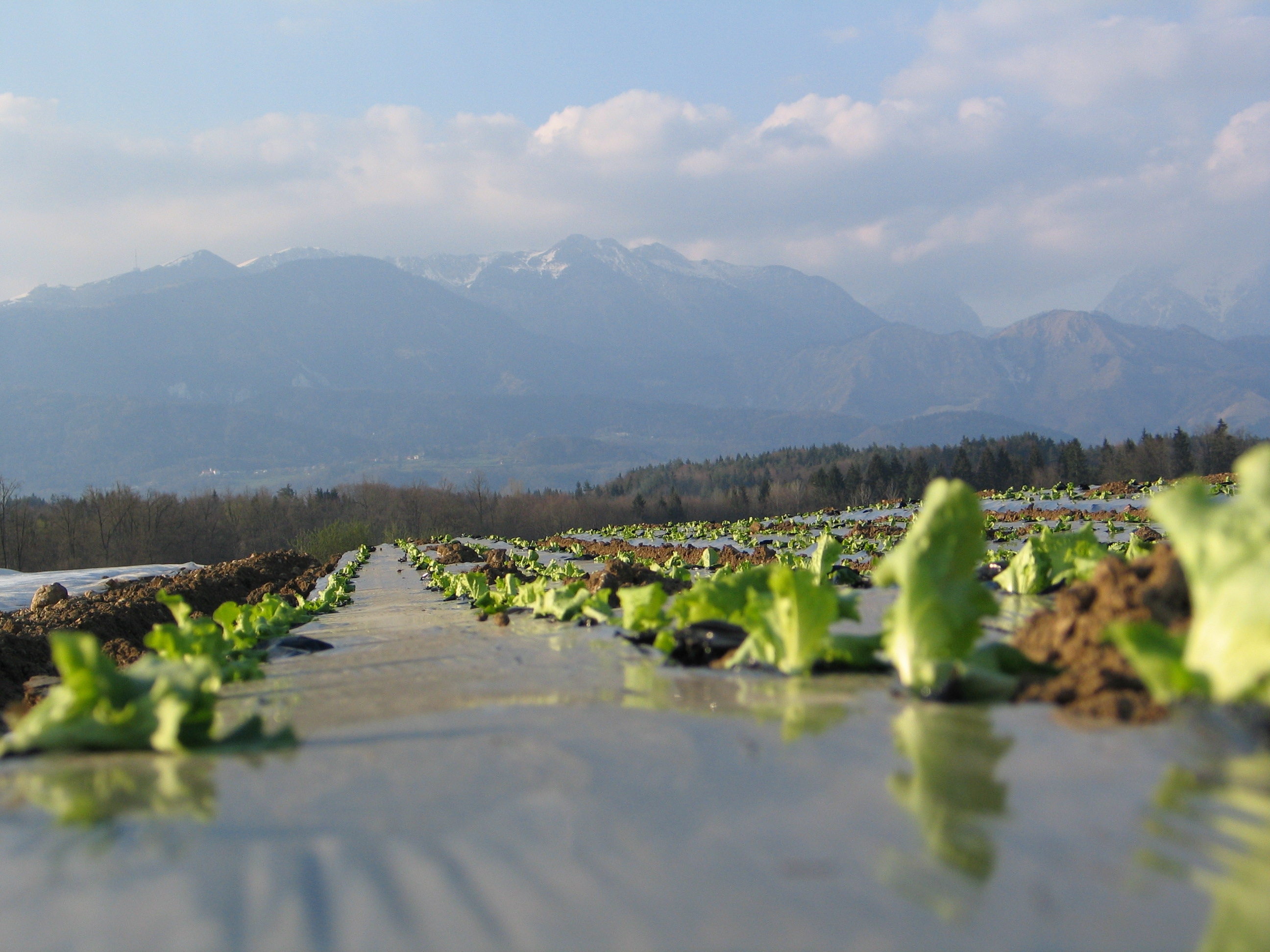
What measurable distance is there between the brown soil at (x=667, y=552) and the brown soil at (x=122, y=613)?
21.5 ft

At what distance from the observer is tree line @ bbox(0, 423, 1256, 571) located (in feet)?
141

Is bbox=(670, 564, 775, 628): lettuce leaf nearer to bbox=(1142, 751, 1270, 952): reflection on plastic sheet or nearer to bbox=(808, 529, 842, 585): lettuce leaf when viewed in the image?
bbox=(808, 529, 842, 585): lettuce leaf

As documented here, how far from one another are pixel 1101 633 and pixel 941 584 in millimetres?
425

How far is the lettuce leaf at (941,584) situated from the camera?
2.20 m

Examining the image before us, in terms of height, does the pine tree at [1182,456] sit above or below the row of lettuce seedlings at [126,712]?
above

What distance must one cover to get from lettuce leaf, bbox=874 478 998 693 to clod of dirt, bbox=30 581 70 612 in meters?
14.1

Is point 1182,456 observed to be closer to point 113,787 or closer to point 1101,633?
point 1101,633

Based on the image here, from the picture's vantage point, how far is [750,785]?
5.36ft

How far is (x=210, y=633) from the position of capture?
11.3ft

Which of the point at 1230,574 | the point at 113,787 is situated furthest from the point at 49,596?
the point at 1230,574

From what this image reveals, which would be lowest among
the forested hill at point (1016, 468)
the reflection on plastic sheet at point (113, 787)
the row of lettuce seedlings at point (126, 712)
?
the reflection on plastic sheet at point (113, 787)

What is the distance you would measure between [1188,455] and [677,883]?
78.1 meters

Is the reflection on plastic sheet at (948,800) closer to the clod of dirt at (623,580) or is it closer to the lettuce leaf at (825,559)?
the lettuce leaf at (825,559)

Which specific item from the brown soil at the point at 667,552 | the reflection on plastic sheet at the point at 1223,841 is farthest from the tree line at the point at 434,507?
the reflection on plastic sheet at the point at 1223,841
